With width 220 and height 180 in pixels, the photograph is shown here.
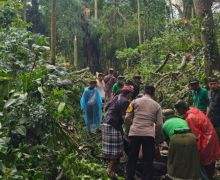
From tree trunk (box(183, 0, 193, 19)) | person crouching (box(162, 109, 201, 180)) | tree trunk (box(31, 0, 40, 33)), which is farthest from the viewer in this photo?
tree trunk (box(31, 0, 40, 33))

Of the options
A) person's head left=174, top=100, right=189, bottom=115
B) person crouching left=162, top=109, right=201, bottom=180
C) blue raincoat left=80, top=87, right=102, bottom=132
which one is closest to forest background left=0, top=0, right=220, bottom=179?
blue raincoat left=80, top=87, right=102, bottom=132

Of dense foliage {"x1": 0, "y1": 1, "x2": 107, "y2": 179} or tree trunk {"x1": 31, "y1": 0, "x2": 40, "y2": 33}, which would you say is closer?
dense foliage {"x1": 0, "y1": 1, "x2": 107, "y2": 179}

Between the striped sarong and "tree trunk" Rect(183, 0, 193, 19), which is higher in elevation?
"tree trunk" Rect(183, 0, 193, 19)

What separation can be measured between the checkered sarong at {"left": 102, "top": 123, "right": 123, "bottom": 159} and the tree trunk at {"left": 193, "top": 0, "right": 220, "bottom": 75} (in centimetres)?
421

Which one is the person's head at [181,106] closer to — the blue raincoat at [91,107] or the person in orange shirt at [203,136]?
the person in orange shirt at [203,136]

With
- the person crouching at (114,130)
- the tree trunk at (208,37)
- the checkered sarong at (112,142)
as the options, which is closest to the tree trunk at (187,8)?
the tree trunk at (208,37)

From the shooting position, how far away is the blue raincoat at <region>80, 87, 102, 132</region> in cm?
880

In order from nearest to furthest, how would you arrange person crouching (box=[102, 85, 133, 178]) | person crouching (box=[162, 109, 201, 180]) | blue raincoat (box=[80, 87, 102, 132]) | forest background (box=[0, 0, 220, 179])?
forest background (box=[0, 0, 220, 179]), person crouching (box=[162, 109, 201, 180]), person crouching (box=[102, 85, 133, 178]), blue raincoat (box=[80, 87, 102, 132])

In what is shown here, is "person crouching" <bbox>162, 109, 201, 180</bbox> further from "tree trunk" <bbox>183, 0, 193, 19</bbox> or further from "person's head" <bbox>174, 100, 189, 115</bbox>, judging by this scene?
"tree trunk" <bbox>183, 0, 193, 19</bbox>

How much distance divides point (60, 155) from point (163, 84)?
19.8 ft

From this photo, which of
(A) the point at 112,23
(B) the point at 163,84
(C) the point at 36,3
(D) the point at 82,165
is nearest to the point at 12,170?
(D) the point at 82,165

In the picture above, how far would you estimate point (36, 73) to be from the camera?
5531 millimetres

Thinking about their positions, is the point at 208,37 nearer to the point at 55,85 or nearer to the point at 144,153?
the point at 144,153

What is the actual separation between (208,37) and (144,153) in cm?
496
